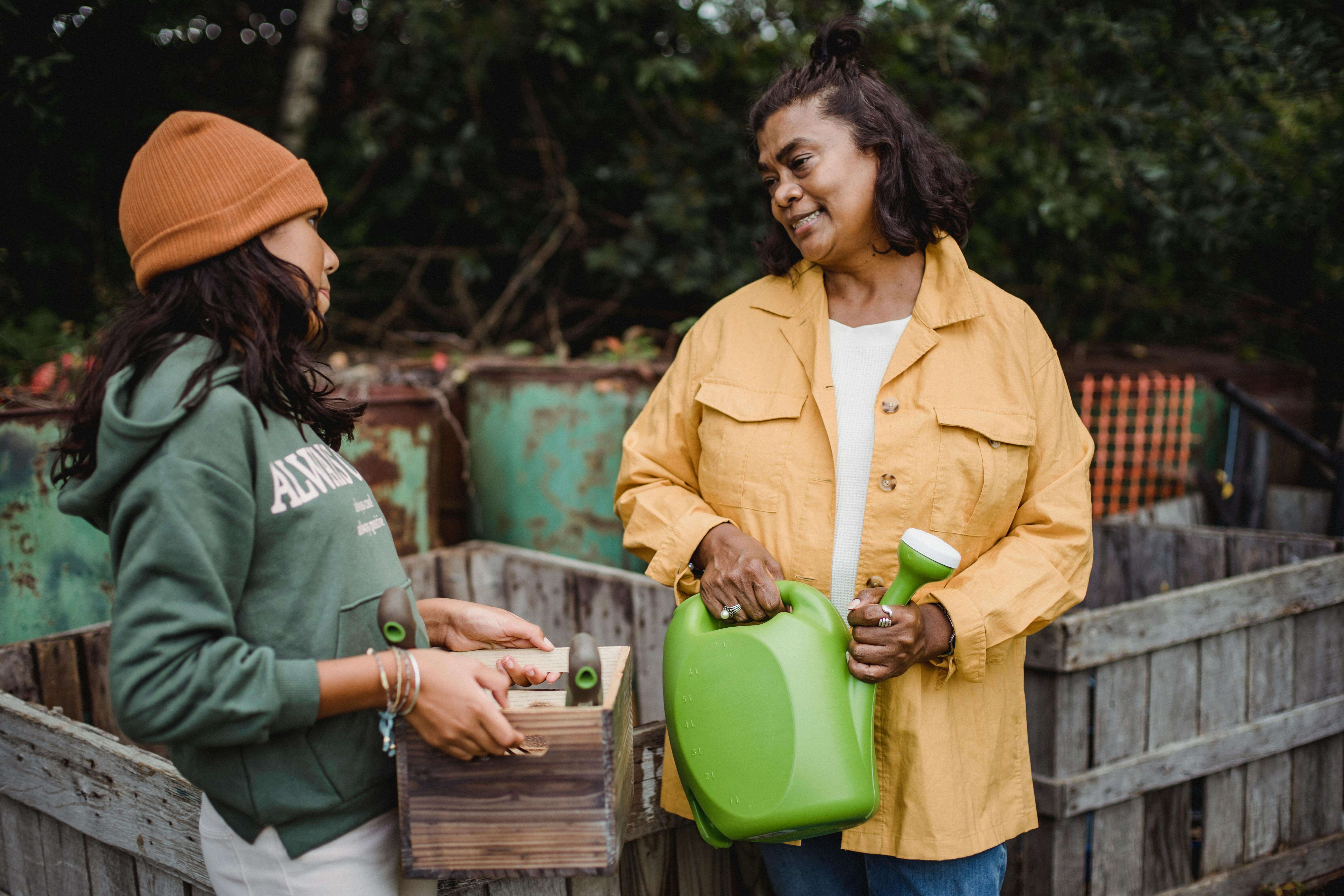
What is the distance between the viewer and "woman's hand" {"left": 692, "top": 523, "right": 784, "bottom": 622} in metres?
1.44

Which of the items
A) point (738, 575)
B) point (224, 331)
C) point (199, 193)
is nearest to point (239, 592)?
point (224, 331)

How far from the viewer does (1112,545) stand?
3562 millimetres

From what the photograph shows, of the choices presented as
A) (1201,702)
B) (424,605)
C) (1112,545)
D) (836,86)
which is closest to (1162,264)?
(1112,545)

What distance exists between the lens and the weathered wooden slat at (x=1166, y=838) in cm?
237

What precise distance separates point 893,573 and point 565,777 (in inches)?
26.6

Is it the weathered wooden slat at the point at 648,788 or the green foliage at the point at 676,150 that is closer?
the weathered wooden slat at the point at 648,788

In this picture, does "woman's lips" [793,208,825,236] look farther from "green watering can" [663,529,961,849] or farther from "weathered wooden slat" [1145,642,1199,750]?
"weathered wooden slat" [1145,642,1199,750]

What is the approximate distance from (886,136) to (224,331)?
1068mm

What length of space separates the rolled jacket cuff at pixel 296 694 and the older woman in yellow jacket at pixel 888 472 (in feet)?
2.12

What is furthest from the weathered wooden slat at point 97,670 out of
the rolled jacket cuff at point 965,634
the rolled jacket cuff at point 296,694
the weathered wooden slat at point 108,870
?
the rolled jacket cuff at point 965,634

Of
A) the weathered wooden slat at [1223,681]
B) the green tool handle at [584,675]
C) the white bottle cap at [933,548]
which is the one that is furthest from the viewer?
the weathered wooden slat at [1223,681]

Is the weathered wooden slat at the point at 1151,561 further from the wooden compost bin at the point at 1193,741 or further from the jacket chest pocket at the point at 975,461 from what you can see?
the jacket chest pocket at the point at 975,461

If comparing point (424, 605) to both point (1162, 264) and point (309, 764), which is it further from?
point (1162, 264)

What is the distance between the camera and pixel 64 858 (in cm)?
184
